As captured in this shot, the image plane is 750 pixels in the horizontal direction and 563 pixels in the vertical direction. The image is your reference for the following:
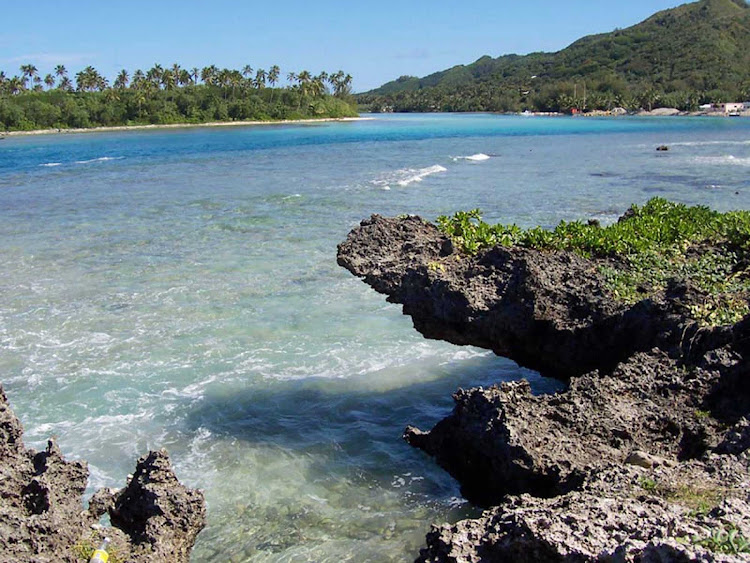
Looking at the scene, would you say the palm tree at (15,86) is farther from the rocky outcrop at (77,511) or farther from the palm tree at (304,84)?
the rocky outcrop at (77,511)

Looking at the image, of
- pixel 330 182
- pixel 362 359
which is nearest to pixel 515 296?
pixel 362 359

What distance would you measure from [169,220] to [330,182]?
14.2 meters

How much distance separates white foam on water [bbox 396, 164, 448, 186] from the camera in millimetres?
39606

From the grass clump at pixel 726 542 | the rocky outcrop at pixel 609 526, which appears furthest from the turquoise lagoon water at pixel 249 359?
the grass clump at pixel 726 542

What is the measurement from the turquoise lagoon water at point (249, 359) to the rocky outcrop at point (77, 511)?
1.27 meters

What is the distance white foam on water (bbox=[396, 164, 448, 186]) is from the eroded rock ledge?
2908 cm

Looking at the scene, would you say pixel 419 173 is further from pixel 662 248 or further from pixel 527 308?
pixel 527 308

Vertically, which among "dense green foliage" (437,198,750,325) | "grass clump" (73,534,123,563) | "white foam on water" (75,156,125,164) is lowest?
"grass clump" (73,534,123,563)

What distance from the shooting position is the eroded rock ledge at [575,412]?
4.84m

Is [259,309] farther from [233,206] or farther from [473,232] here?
[233,206]

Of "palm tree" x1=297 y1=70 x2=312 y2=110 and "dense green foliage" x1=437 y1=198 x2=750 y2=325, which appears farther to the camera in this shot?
"palm tree" x1=297 y1=70 x2=312 y2=110

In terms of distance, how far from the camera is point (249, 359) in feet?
43.1

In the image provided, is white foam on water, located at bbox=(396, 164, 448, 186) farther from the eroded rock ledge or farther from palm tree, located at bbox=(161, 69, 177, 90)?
palm tree, located at bbox=(161, 69, 177, 90)

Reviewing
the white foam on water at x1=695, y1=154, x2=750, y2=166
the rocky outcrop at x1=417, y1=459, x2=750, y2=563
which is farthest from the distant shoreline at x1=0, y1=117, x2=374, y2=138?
the rocky outcrop at x1=417, y1=459, x2=750, y2=563
